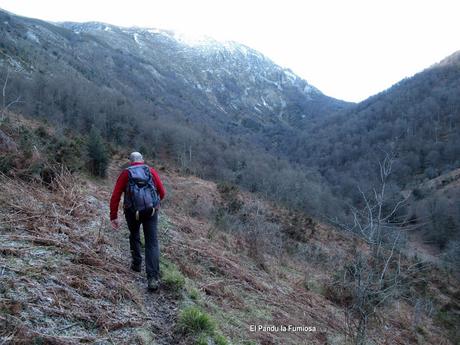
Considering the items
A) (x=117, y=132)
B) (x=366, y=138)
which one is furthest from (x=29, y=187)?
(x=366, y=138)

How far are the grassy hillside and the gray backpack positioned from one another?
0.73 m

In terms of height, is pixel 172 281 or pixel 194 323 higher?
pixel 172 281

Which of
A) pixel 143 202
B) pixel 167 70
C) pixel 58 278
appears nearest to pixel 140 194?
pixel 143 202

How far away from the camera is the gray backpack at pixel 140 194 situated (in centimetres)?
357

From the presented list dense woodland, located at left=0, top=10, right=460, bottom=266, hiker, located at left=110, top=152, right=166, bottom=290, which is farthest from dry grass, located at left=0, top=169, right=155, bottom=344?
dense woodland, located at left=0, top=10, right=460, bottom=266

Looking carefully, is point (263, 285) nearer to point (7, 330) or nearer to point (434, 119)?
point (7, 330)

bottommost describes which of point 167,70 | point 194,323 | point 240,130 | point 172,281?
point 194,323

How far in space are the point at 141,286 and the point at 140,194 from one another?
3.34ft

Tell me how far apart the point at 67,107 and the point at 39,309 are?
5686cm

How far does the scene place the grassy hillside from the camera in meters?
2.72

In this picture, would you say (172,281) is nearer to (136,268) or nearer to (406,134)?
(136,268)

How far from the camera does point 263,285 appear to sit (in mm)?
5684

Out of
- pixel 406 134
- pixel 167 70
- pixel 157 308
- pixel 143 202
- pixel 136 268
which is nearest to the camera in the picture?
pixel 157 308

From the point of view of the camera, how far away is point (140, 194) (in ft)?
11.7
